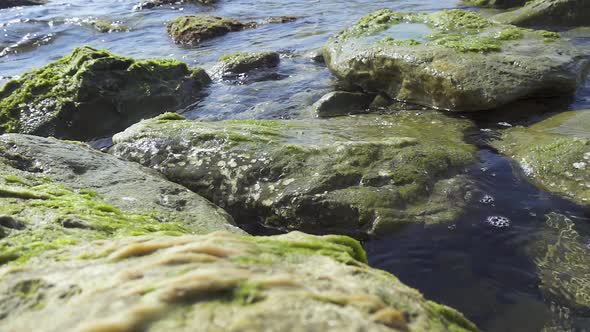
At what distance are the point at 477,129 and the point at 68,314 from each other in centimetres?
611

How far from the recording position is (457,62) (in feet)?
25.7

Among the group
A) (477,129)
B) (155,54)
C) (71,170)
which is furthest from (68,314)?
(155,54)

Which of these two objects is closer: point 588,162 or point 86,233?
point 86,233

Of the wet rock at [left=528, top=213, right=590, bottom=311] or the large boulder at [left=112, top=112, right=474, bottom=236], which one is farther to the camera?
the large boulder at [left=112, top=112, right=474, bottom=236]

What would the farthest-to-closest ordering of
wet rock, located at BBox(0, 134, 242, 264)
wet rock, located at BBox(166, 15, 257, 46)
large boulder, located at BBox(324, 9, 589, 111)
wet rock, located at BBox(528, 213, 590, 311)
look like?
1. wet rock, located at BBox(166, 15, 257, 46)
2. large boulder, located at BBox(324, 9, 589, 111)
3. wet rock, located at BBox(528, 213, 590, 311)
4. wet rock, located at BBox(0, 134, 242, 264)

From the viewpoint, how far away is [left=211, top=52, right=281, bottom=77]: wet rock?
36.6ft

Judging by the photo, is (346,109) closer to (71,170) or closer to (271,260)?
(71,170)

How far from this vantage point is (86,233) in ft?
10.1

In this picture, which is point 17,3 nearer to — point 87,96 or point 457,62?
point 87,96

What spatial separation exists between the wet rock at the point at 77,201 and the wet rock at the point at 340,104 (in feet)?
11.7

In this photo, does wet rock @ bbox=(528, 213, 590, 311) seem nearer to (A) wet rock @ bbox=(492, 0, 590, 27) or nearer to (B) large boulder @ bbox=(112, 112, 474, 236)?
(B) large boulder @ bbox=(112, 112, 474, 236)

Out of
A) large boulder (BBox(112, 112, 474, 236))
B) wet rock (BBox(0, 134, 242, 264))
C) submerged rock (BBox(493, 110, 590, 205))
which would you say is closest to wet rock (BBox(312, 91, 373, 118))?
large boulder (BBox(112, 112, 474, 236))

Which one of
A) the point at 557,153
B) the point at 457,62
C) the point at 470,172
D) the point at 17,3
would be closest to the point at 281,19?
the point at 457,62

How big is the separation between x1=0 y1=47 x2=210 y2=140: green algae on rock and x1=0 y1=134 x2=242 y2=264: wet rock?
3.45m
